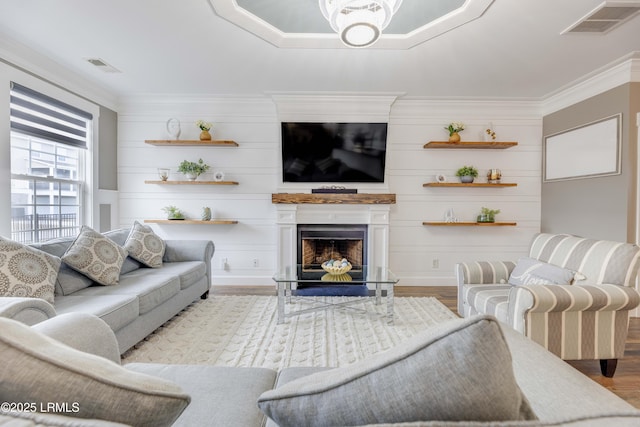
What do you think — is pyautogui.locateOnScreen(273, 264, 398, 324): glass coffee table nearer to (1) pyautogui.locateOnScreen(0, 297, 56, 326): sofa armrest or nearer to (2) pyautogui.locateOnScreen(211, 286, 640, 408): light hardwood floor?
(2) pyautogui.locateOnScreen(211, 286, 640, 408): light hardwood floor

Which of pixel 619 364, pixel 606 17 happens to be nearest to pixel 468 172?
pixel 606 17

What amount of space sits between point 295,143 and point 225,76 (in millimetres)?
1136

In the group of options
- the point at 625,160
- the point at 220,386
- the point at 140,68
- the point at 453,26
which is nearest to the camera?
the point at 220,386

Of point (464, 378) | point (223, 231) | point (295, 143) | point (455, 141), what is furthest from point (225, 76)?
point (464, 378)

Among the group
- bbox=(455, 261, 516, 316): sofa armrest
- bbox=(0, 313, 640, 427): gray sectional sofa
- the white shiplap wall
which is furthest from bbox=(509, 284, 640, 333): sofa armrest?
the white shiplap wall

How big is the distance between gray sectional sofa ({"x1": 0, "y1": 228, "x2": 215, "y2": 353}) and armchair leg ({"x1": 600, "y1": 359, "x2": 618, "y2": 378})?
10.4 ft

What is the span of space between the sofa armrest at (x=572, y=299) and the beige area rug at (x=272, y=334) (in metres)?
0.99

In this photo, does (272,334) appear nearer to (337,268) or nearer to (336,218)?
(337,268)

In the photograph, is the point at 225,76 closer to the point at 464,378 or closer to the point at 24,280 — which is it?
the point at 24,280

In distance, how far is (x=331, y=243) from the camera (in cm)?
431

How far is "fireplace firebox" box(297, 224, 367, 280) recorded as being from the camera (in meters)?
4.15

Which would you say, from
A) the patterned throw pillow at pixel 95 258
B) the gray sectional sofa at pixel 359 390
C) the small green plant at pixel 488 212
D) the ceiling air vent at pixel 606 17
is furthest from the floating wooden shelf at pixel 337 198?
the gray sectional sofa at pixel 359 390

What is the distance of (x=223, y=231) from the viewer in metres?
4.31

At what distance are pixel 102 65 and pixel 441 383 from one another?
4106 mm
